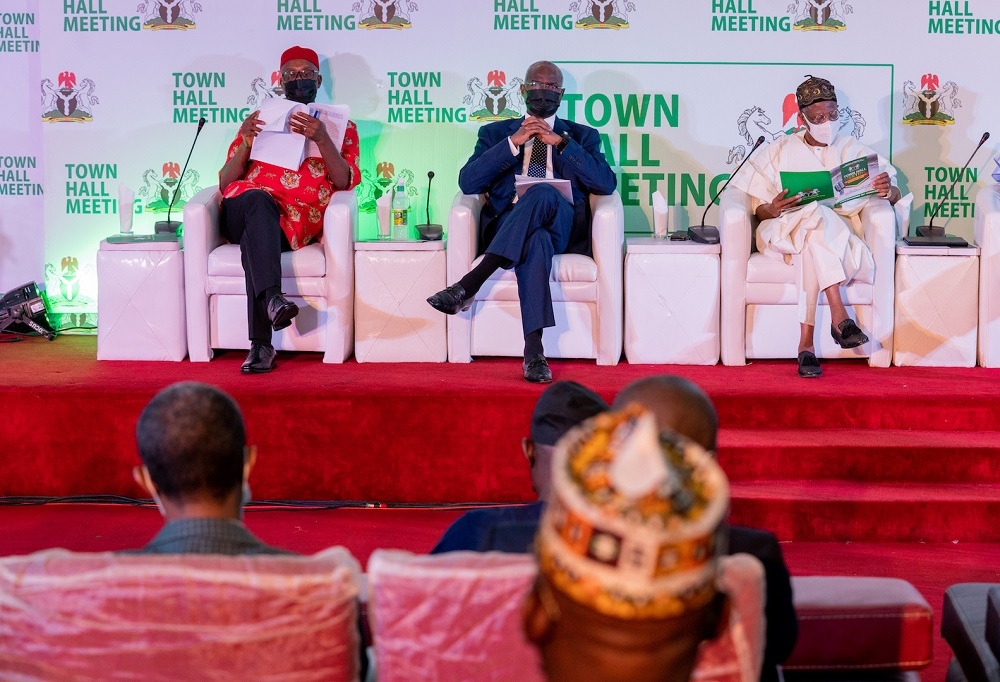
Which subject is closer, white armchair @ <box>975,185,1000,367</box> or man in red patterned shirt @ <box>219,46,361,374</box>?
man in red patterned shirt @ <box>219,46,361,374</box>

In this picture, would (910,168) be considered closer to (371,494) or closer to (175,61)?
(371,494)

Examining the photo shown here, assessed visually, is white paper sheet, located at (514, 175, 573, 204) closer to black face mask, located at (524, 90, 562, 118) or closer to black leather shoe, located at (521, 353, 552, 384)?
black face mask, located at (524, 90, 562, 118)

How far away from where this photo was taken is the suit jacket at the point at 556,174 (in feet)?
18.4

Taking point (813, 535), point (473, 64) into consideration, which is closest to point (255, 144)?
point (473, 64)

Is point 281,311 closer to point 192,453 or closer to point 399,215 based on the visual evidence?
point 399,215

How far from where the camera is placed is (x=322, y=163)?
230 inches

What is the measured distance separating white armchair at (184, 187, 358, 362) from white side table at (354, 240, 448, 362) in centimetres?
7

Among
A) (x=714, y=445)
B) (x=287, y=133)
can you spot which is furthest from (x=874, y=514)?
(x=287, y=133)

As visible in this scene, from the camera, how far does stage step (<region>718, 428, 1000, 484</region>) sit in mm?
4625

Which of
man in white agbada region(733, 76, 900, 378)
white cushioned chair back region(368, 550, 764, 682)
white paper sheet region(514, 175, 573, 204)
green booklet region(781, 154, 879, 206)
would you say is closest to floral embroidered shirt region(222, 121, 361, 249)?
white paper sheet region(514, 175, 573, 204)

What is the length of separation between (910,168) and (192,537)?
5.17m

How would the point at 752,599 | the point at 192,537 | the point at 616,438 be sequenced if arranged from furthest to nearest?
Result: the point at 192,537
the point at 752,599
the point at 616,438

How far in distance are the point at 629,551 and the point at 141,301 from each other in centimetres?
476

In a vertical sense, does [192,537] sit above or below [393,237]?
below
